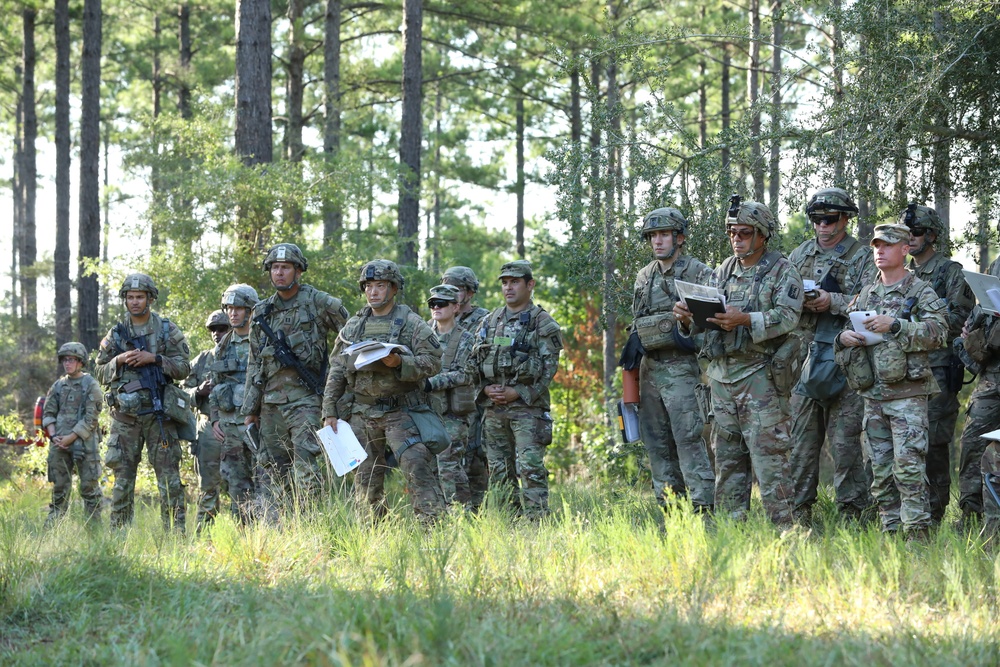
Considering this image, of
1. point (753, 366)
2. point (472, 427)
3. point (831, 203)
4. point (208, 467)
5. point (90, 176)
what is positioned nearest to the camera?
point (753, 366)

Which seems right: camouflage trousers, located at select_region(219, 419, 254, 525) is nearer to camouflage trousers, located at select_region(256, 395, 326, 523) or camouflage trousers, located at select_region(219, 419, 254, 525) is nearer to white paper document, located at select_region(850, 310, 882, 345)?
camouflage trousers, located at select_region(256, 395, 326, 523)

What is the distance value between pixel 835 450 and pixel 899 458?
3.17 feet

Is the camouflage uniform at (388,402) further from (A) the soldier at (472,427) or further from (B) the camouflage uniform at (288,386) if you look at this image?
(A) the soldier at (472,427)

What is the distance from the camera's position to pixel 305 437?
27.4ft

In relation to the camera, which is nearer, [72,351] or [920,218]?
[920,218]

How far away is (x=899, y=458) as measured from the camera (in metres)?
6.38

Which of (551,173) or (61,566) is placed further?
(551,173)

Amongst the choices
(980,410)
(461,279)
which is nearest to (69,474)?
(461,279)

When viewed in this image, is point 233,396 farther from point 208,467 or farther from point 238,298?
point 208,467

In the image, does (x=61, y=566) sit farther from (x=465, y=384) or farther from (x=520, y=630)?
(x=465, y=384)

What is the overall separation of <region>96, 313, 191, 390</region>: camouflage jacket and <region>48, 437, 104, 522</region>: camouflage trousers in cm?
213

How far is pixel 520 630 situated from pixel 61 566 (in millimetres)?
2959

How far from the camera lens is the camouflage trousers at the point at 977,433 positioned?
23.3 ft

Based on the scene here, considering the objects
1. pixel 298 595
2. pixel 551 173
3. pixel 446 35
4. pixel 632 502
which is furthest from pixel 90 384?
pixel 446 35
